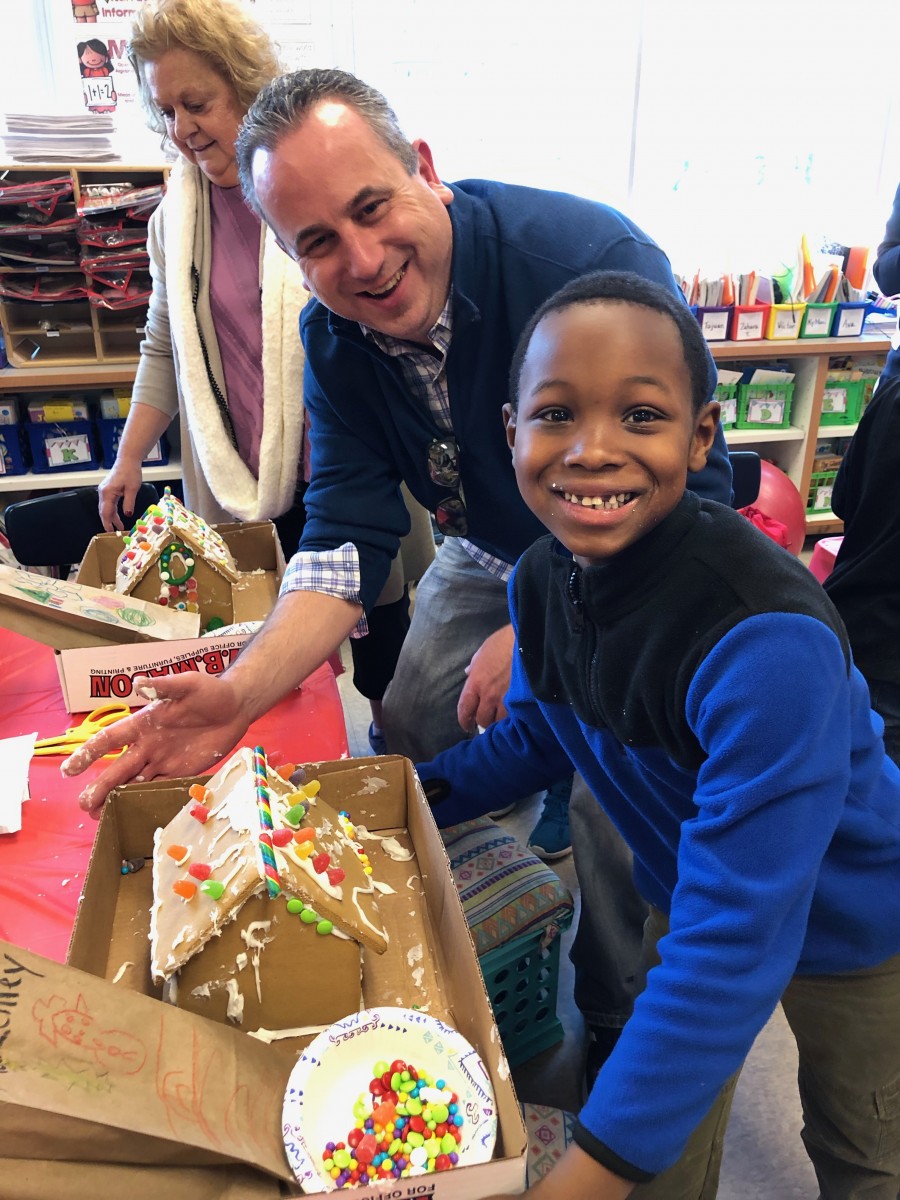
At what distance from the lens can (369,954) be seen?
92 centimetres

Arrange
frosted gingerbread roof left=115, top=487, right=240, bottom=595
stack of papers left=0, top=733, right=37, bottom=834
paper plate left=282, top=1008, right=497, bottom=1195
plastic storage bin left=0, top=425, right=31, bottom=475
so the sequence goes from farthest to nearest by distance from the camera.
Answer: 1. plastic storage bin left=0, top=425, right=31, bottom=475
2. frosted gingerbread roof left=115, top=487, right=240, bottom=595
3. stack of papers left=0, top=733, right=37, bottom=834
4. paper plate left=282, top=1008, right=497, bottom=1195

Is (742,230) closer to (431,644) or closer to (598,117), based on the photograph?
(598,117)

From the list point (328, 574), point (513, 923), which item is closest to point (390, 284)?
point (328, 574)

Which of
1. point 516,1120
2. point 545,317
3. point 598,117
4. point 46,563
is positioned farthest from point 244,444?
point 598,117

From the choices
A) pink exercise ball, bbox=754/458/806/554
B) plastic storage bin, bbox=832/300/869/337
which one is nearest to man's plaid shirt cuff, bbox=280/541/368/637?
pink exercise ball, bbox=754/458/806/554

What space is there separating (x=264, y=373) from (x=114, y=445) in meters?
1.41

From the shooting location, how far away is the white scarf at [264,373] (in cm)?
182

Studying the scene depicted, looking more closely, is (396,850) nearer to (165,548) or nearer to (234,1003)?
(234,1003)

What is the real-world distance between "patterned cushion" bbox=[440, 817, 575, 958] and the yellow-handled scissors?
1.75 feet

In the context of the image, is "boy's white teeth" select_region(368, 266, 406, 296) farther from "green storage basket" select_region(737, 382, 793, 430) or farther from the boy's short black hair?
"green storage basket" select_region(737, 382, 793, 430)

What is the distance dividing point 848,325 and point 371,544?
2.81m

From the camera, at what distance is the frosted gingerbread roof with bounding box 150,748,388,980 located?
81 centimetres

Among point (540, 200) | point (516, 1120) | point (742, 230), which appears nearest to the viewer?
point (516, 1120)

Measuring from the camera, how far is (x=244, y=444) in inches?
80.0
